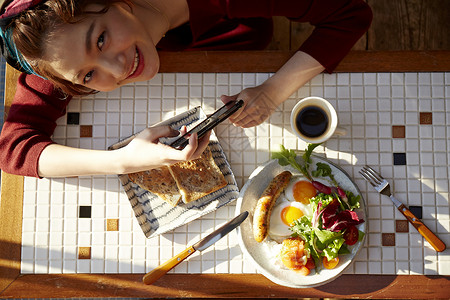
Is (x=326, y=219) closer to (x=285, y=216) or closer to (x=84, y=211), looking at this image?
(x=285, y=216)

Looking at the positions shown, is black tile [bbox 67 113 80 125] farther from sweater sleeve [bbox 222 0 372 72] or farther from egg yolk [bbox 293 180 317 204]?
egg yolk [bbox 293 180 317 204]

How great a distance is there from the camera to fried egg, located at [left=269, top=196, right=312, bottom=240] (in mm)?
1268

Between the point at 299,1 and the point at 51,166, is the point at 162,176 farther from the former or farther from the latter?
the point at 299,1

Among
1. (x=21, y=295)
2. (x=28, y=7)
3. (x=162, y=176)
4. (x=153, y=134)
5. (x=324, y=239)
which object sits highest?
(x=28, y=7)

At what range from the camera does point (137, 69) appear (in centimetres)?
113

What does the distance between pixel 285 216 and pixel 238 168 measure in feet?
0.73

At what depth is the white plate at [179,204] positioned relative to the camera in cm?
128

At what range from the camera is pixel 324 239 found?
119 centimetres

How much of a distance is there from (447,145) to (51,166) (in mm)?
1283

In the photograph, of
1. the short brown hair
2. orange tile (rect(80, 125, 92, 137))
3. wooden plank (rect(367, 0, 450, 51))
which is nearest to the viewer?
the short brown hair

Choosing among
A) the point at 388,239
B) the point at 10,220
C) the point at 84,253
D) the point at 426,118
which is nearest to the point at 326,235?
the point at 388,239

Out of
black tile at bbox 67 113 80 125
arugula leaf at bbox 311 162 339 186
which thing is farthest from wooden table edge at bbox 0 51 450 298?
arugula leaf at bbox 311 162 339 186

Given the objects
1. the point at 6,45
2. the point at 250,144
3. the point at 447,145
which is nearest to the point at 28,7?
the point at 6,45

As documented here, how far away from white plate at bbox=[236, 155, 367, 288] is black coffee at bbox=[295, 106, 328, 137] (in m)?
0.09
